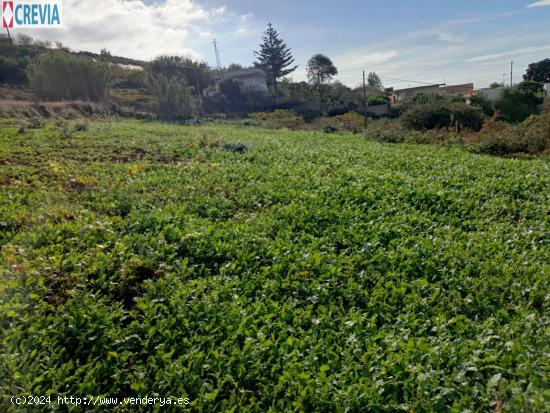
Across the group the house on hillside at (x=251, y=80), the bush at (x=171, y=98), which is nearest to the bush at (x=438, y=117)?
the bush at (x=171, y=98)

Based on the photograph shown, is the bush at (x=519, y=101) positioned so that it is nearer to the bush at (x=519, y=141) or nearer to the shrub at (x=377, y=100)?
the shrub at (x=377, y=100)

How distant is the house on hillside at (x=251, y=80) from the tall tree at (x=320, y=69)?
6.76 metres

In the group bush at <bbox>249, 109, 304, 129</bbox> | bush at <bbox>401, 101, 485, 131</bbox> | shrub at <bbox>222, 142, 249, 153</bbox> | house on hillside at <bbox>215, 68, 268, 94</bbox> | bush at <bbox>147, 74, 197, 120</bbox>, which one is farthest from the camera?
house on hillside at <bbox>215, 68, 268, 94</bbox>

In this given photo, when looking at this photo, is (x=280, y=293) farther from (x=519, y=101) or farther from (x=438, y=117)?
(x=519, y=101)

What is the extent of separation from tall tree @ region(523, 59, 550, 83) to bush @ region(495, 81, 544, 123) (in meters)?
16.1

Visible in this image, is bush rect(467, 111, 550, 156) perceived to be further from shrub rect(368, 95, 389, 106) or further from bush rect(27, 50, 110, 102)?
bush rect(27, 50, 110, 102)

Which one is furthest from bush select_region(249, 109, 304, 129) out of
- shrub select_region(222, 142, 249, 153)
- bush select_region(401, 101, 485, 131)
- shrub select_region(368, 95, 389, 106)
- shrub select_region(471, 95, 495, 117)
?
shrub select_region(222, 142, 249, 153)

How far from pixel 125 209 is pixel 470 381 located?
536 centimetres

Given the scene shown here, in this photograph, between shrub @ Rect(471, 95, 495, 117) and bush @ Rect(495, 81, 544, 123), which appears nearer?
bush @ Rect(495, 81, 544, 123)

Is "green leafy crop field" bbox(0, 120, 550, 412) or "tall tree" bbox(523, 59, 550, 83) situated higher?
"tall tree" bbox(523, 59, 550, 83)

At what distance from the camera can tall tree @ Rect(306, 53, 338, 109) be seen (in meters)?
53.2

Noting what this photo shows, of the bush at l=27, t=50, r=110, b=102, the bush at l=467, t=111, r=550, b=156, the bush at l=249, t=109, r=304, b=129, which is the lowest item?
the bush at l=467, t=111, r=550, b=156

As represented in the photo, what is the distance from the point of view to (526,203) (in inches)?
254

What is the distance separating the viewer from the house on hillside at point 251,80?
4962 centimetres
